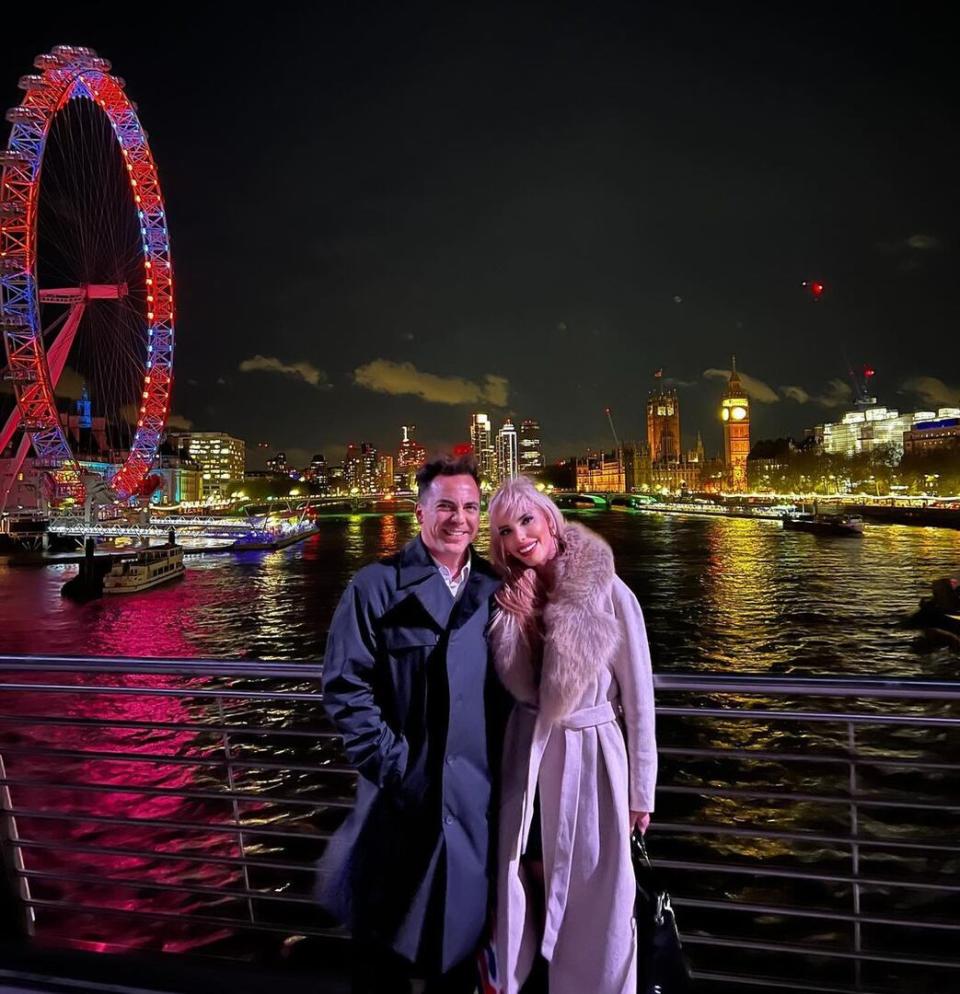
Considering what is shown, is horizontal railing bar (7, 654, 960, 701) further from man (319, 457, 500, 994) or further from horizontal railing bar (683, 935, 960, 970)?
horizontal railing bar (683, 935, 960, 970)

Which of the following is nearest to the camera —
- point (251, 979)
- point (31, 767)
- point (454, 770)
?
point (454, 770)

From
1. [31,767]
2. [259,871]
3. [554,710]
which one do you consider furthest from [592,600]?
[31,767]

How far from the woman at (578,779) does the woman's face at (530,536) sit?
0.40 ft

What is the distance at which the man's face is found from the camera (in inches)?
86.6

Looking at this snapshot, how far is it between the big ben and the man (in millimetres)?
159534

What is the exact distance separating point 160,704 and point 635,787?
18.1 meters

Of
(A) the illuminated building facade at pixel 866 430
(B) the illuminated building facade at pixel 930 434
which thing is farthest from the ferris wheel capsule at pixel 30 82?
(A) the illuminated building facade at pixel 866 430

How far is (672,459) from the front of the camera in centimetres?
18250

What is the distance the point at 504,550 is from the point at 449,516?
8.4 inches

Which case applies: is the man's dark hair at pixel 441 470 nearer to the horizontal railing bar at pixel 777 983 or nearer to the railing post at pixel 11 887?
the horizontal railing bar at pixel 777 983

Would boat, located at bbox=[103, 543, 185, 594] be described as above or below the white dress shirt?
below

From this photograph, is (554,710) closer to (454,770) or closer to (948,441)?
(454,770)

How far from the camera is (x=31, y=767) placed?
41.4ft

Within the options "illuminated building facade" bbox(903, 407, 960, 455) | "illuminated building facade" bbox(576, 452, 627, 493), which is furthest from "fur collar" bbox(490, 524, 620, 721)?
"illuminated building facade" bbox(576, 452, 627, 493)
